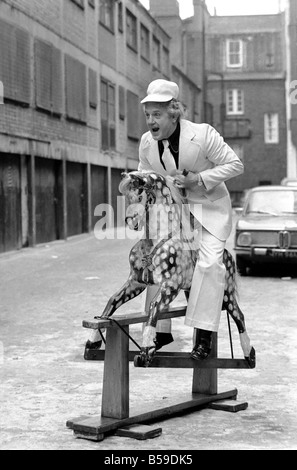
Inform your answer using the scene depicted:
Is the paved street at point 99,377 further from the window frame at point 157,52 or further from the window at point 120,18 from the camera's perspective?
the window frame at point 157,52

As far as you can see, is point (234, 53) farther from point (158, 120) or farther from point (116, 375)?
point (116, 375)

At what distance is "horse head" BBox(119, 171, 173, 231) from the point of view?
18.4 ft

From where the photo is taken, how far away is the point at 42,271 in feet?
54.7

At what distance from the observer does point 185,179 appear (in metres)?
5.80

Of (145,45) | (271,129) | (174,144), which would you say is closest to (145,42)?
(145,45)

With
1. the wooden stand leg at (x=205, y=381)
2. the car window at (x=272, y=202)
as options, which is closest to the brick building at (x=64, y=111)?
the car window at (x=272, y=202)

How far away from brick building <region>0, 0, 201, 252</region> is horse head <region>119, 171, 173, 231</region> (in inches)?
559

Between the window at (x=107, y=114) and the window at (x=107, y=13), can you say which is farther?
the window at (x=107, y=13)

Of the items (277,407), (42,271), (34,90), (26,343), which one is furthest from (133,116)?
(277,407)

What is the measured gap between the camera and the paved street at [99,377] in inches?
215

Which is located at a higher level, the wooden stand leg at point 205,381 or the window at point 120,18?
the window at point 120,18

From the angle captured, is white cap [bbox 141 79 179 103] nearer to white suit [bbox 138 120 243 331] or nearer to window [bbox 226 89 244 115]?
white suit [bbox 138 120 243 331]

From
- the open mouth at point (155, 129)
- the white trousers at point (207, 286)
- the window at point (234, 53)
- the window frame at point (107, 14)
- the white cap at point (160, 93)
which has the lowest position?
the white trousers at point (207, 286)

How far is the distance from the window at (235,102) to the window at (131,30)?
2043 centimetres
